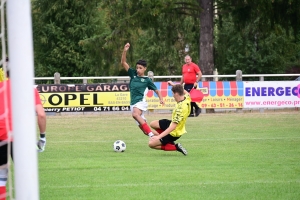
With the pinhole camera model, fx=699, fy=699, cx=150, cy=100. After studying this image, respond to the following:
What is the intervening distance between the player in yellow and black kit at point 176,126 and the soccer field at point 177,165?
0.21 meters

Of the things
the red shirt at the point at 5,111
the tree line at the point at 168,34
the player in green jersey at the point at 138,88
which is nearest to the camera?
the red shirt at the point at 5,111

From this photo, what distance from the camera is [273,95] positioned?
26719mm

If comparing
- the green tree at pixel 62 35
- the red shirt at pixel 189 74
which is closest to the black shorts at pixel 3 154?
the red shirt at pixel 189 74

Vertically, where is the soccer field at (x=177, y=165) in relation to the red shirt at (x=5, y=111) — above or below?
below

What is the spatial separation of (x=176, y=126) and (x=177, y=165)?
1286 millimetres

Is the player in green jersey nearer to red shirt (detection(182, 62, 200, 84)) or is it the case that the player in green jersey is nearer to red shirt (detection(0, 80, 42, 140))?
red shirt (detection(182, 62, 200, 84))

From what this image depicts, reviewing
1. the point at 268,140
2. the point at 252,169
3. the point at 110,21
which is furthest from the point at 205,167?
the point at 110,21

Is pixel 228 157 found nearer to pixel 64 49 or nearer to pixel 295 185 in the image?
pixel 295 185

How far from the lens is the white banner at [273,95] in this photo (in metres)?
26.6

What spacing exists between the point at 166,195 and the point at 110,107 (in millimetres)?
17793

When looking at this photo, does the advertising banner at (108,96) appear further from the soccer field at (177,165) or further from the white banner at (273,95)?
the soccer field at (177,165)

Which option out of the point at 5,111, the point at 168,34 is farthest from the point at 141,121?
the point at 168,34

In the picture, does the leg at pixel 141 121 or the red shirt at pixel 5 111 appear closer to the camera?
the red shirt at pixel 5 111

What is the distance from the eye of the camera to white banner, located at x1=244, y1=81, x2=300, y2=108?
26609 millimetres
